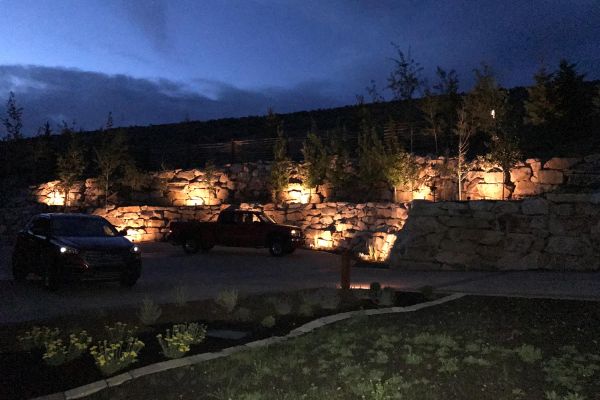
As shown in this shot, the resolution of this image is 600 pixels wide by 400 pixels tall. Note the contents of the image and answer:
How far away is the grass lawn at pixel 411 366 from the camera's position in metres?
5.20

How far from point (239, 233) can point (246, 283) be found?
828cm

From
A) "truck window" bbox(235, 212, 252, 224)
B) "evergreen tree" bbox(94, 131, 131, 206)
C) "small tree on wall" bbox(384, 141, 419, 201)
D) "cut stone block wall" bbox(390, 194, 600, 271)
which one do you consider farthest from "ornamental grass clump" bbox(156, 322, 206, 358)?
"evergreen tree" bbox(94, 131, 131, 206)

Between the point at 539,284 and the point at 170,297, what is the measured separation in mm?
7724

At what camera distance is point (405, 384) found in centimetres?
531

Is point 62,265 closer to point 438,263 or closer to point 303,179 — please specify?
point 438,263

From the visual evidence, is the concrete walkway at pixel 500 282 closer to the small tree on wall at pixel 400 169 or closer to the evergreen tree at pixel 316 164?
the small tree on wall at pixel 400 169

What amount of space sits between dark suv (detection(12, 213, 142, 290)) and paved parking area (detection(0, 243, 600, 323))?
1.24 feet

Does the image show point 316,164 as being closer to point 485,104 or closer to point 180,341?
point 485,104

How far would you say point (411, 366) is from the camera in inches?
236

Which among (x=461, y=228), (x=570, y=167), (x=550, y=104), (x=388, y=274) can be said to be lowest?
(x=388, y=274)

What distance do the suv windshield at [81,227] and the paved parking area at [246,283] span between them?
1228 mm

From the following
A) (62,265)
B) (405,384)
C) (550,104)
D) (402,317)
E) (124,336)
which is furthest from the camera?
(550,104)

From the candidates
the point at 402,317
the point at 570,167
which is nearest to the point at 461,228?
the point at 570,167

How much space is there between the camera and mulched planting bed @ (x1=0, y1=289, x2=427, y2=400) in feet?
19.3
